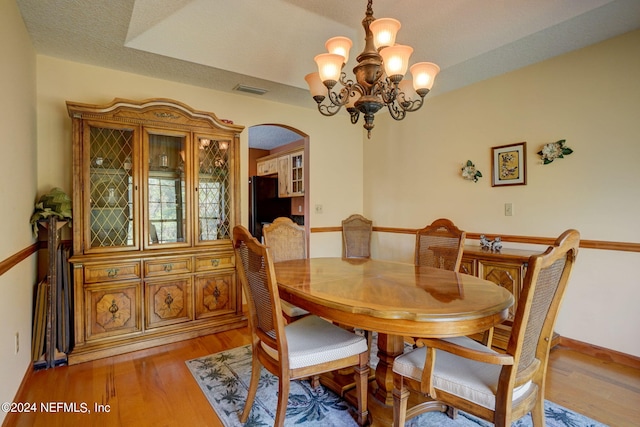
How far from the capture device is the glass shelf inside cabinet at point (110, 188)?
2676mm

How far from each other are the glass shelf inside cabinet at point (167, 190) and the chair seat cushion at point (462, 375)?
230 centimetres

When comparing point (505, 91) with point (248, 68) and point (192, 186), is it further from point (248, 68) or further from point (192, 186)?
point (192, 186)

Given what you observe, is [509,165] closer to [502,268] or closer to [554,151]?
[554,151]

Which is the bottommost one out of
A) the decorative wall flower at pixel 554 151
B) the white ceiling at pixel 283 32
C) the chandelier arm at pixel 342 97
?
the decorative wall flower at pixel 554 151

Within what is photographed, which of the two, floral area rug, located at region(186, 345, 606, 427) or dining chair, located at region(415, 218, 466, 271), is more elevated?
dining chair, located at region(415, 218, 466, 271)

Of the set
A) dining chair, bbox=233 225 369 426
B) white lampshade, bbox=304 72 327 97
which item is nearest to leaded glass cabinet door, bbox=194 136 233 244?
white lampshade, bbox=304 72 327 97

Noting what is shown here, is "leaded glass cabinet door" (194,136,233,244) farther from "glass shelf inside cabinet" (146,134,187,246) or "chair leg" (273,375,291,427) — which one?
"chair leg" (273,375,291,427)

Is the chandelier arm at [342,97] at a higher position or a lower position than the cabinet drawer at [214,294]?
higher

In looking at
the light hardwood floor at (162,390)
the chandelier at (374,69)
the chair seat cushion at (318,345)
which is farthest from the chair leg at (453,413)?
the chandelier at (374,69)

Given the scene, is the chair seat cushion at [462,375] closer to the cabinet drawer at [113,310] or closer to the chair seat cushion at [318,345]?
the chair seat cushion at [318,345]

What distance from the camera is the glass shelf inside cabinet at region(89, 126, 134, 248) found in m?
2.68

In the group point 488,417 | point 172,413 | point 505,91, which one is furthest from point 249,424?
point 505,91

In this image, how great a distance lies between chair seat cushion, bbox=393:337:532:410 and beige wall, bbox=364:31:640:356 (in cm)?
185

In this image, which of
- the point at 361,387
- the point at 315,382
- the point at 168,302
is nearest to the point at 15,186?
the point at 168,302
